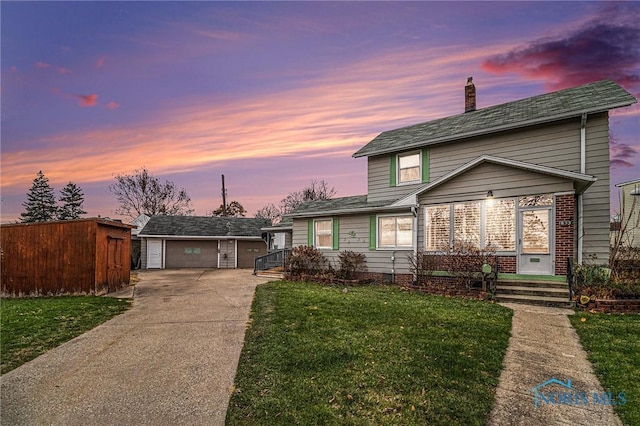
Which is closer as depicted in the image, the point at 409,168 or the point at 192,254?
the point at 409,168

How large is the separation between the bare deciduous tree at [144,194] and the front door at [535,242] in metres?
38.8

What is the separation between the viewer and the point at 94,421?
138 inches

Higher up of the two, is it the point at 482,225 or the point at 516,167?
the point at 516,167

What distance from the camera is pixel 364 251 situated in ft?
47.6

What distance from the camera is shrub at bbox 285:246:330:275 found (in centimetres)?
1514

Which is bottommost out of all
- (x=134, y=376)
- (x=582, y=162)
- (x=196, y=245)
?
(x=134, y=376)

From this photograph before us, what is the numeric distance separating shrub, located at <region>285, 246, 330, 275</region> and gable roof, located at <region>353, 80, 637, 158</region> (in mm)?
4949

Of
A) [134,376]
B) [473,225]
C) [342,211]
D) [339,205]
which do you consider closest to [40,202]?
[339,205]

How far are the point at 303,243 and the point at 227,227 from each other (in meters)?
12.8

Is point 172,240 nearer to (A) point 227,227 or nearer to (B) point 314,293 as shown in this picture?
(A) point 227,227

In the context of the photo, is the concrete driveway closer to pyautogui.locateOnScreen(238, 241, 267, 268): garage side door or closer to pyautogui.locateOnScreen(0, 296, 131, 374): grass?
pyautogui.locateOnScreen(0, 296, 131, 374): grass

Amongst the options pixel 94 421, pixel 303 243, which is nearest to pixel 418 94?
pixel 303 243

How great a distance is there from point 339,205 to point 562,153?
29.3 feet

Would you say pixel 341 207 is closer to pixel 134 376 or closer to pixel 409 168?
pixel 409 168
